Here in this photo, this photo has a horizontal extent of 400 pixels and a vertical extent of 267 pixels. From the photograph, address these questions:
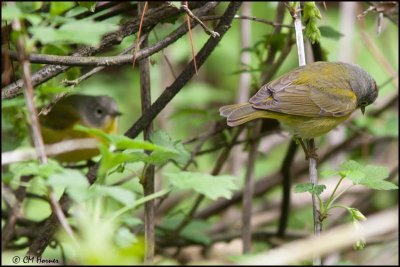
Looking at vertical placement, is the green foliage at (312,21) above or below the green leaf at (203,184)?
above

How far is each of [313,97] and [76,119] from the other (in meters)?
1.70

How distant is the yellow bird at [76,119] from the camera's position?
4277mm

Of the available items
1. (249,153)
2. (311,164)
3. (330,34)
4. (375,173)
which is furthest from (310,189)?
(249,153)

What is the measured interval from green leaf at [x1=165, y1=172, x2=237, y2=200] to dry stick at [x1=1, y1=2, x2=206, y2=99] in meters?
0.72

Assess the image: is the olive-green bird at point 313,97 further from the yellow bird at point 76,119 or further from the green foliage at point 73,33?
the green foliage at point 73,33

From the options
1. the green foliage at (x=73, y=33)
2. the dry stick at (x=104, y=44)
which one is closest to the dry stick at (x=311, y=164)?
the dry stick at (x=104, y=44)

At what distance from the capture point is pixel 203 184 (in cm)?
192

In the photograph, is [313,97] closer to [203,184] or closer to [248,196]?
[248,196]

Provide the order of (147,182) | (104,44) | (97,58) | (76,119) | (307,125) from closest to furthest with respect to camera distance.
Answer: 1. (97,58)
2. (104,44)
3. (147,182)
4. (307,125)
5. (76,119)

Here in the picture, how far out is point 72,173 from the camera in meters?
1.69

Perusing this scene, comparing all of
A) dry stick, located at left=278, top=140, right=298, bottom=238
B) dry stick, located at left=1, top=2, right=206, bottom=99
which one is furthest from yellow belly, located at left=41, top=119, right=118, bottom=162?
dry stick, located at left=1, top=2, right=206, bottom=99

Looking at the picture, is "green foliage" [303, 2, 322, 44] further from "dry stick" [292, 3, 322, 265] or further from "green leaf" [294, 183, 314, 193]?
"green leaf" [294, 183, 314, 193]

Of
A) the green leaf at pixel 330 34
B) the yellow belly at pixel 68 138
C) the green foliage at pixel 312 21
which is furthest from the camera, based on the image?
the yellow belly at pixel 68 138

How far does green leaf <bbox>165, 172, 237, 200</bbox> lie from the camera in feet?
6.13
